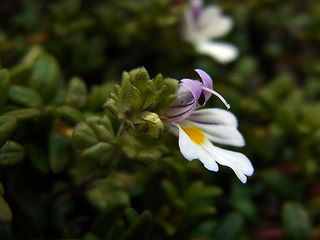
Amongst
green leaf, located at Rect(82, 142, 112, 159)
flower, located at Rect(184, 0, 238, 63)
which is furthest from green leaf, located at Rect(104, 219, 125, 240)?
flower, located at Rect(184, 0, 238, 63)

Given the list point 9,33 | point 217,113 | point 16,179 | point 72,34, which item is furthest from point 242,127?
point 9,33

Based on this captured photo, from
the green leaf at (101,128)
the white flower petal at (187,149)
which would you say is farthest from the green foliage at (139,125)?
the white flower petal at (187,149)

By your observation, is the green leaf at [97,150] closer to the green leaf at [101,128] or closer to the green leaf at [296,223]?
the green leaf at [101,128]

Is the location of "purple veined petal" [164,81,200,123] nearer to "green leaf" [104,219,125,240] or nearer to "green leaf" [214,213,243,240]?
"green leaf" [104,219,125,240]

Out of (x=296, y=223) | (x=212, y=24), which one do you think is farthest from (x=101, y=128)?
(x=212, y=24)

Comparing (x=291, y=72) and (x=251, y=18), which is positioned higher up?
(x=251, y=18)

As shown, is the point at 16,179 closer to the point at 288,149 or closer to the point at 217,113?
the point at 217,113
